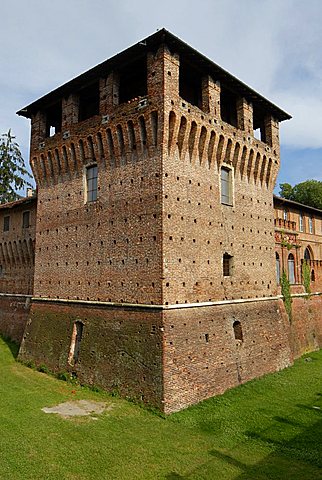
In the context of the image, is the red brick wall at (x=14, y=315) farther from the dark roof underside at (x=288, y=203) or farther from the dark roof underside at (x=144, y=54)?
the dark roof underside at (x=288, y=203)

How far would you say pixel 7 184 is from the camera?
34406mm

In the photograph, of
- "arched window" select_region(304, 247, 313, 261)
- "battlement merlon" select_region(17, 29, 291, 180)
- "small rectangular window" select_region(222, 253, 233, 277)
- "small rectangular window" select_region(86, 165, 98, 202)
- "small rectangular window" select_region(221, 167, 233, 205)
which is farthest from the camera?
"arched window" select_region(304, 247, 313, 261)

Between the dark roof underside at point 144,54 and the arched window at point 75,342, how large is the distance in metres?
9.86

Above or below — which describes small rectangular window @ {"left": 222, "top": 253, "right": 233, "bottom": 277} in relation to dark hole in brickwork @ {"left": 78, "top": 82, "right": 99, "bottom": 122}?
below

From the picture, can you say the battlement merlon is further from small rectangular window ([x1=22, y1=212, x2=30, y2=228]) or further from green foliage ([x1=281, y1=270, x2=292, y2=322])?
green foliage ([x1=281, y1=270, x2=292, y2=322])

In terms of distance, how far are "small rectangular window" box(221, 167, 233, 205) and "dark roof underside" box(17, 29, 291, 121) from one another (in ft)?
12.0

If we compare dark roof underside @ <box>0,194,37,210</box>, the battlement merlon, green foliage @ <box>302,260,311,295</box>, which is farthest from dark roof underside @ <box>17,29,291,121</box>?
green foliage @ <box>302,260,311,295</box>

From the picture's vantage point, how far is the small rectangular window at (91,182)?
15.6 metres

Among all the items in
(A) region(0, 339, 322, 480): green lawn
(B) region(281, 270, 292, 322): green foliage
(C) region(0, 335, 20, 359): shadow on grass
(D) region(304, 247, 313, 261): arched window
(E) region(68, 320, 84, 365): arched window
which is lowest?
(A) region(0, 339, 322, 480): green lawn

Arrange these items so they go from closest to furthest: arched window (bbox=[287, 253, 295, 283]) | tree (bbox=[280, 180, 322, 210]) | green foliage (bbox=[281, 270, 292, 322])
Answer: green foliage (bbox=[281, 270, 292, 322]) → arched window (bbox=[287, 253, 295, 283]) → tree (bbox=[280, 180, 322, 210])

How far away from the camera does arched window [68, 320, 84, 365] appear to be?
15.1 metres

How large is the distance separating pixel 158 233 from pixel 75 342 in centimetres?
588

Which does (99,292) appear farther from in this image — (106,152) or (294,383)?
(294,383)

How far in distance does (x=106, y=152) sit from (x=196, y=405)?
952 cm
